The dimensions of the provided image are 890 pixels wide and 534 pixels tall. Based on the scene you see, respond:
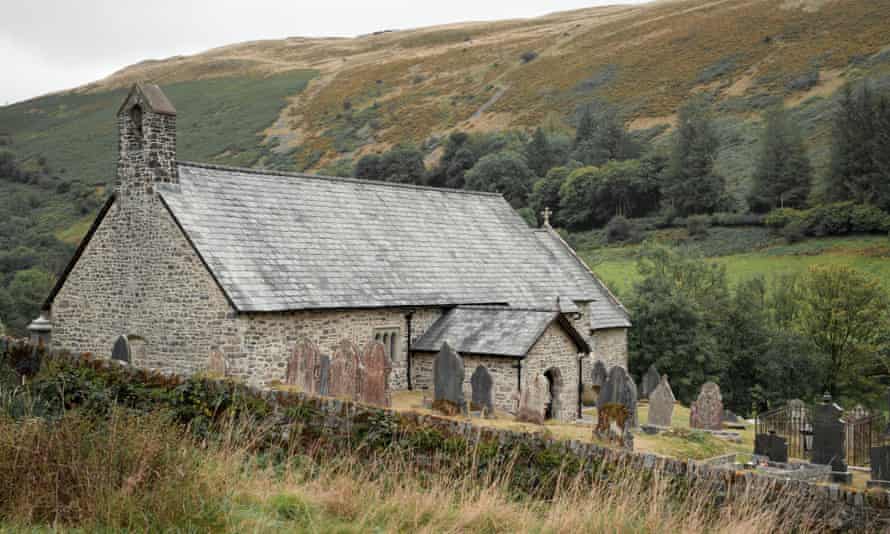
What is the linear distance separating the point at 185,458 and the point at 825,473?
1189 centimetres

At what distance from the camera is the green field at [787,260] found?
49875 millimetres

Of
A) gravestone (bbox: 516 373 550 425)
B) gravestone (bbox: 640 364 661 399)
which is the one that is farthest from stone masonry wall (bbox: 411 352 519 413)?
gravestone (bbox: 640 364 661 399)

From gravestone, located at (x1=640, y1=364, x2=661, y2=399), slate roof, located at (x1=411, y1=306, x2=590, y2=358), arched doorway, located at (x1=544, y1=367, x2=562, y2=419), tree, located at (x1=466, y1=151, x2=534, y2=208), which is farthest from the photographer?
tree, located at (x1=466, y1=151, x2=534, y2=208)

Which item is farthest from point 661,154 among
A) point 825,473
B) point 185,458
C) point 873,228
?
point 185,458

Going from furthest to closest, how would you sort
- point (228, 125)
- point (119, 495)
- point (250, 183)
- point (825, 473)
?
point (228, 125) < point (250, 183) < point (825, 473) < point (119, 495)

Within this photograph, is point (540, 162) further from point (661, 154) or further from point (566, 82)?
point (566, 82)

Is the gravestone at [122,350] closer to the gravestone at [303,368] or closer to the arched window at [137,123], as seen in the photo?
the gravestone at [303,368]

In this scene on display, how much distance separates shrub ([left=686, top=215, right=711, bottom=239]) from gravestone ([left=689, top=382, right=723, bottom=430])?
140ft

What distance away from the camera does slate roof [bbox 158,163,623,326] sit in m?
21.8

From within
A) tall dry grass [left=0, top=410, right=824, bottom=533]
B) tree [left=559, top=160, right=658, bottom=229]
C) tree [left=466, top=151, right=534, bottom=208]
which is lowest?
tall dry grass [left=0, top=410, right=824, bottom=533]

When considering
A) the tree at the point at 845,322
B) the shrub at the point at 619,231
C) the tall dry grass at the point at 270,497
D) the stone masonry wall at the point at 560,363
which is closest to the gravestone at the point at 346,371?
the stone masonry wall at the point at 560,363

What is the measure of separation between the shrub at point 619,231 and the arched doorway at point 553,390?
43.6 metres

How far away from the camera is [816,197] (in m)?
64.4

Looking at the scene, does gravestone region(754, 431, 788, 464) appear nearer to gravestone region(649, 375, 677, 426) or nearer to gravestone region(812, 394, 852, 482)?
gravestone region(812, 394, 852, 482)
